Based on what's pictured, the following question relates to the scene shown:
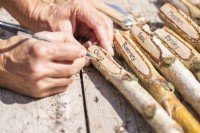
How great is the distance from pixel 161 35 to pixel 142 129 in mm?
664

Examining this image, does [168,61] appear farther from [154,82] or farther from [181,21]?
[181,21]

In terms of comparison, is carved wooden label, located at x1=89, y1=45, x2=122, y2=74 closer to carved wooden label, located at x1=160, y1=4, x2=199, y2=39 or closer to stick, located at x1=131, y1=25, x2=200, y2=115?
stick, located at x1=131, y1=25, x2=200, y2=115

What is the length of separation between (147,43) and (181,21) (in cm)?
31

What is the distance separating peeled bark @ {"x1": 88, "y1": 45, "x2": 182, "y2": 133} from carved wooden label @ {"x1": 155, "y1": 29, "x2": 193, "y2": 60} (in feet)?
1.12

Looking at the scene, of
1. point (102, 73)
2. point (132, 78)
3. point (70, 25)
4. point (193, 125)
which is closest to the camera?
point (193, 125)

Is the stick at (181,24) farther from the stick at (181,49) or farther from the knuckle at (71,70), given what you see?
the knuckle at (71,70)

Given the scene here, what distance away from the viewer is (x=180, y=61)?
6.48ft

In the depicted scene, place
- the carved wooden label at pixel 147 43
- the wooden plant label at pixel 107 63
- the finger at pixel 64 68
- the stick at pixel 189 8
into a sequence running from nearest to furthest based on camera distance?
the finger at pixel 64 68 → the wooden plant label at pixel 107 63 → the carved wooden label at pixel 147 43 → the stick at pixel 189 8

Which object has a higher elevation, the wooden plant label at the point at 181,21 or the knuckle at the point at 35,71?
the wooden plant label at the point at 181,21

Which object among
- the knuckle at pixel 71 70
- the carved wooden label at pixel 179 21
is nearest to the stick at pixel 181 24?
the carved wooden label at pixel 179 21

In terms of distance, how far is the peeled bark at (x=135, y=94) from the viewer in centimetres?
157

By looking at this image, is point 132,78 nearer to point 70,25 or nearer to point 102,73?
point 102,73

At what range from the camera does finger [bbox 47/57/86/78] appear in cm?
169

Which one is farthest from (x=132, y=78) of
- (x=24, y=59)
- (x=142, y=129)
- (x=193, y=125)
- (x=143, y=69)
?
(x=24, y=59)
